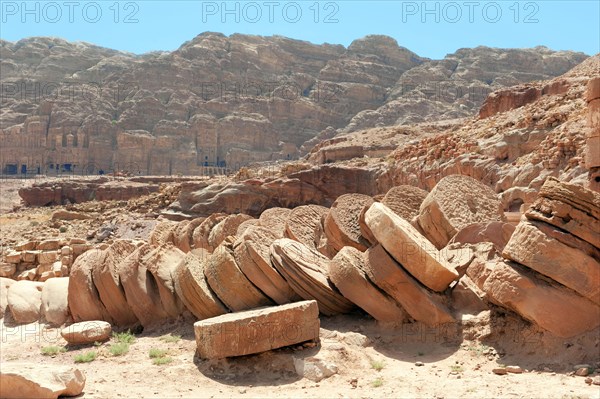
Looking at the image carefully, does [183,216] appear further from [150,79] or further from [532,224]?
[150,79]

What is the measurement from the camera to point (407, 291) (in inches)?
283

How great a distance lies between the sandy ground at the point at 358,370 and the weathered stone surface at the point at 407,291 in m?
0.21

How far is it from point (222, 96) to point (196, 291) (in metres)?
83.3

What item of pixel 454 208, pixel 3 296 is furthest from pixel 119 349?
pixel 3 296

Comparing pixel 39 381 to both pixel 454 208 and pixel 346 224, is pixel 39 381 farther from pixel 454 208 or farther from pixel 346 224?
pixel 454 208

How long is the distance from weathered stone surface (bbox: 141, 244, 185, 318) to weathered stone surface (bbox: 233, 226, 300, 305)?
1357mm

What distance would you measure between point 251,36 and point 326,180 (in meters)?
85.8

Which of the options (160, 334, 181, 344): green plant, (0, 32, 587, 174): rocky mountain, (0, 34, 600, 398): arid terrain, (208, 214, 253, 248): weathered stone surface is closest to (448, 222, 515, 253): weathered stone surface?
(0, 34, 600, 398): arid terrain

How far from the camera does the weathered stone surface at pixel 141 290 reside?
29.0 ft

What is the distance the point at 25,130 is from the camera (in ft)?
244

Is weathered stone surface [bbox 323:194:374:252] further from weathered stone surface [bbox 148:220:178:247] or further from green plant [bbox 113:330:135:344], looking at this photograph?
weathered stone surface [bbox 148:220:178:247]

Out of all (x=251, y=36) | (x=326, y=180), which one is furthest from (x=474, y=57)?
(x=326, y=180)

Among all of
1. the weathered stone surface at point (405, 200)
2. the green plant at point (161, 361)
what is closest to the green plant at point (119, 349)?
the green plant at point (161, 361)

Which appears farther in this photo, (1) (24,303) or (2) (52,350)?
(1) (24,303)
